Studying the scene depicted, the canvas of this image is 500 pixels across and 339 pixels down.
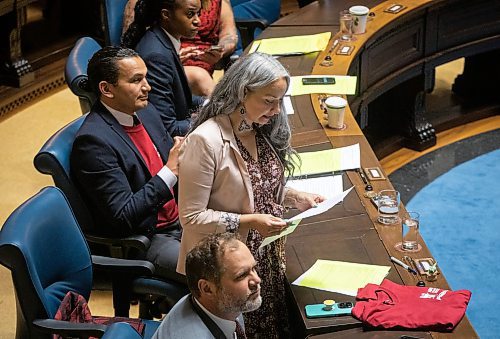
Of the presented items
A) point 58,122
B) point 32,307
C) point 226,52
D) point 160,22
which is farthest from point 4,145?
point 32,307

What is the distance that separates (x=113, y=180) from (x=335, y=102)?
1.04 metres

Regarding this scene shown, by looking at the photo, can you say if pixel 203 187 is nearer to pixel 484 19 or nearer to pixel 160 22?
pixel 160 22

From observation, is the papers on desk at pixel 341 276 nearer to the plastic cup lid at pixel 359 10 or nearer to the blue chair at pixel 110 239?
the blue chair at pixel 110 239

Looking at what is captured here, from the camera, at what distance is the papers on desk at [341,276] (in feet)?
9.82

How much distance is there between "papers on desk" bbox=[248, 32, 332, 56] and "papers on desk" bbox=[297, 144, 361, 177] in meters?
1.09

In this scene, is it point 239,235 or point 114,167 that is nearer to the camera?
point 239,235

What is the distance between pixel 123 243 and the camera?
3.48 m

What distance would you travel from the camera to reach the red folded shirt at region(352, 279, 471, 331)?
278cm

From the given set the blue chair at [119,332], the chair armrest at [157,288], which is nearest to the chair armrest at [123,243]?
the chair armrest at [157,288]

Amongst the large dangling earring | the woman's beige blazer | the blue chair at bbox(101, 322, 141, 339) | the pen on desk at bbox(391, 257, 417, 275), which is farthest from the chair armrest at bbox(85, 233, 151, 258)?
the pen on desk at bbox(391, 257, 417, 275)

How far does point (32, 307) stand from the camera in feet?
9.55

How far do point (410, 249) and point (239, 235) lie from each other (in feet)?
1.98

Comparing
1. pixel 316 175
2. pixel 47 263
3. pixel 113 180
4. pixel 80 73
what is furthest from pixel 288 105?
pixel 47 263

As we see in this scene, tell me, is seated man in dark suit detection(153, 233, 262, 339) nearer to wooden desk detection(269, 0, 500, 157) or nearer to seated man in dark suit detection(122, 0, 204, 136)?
seated man in dark suit detection(122, 0, 204, 136)
